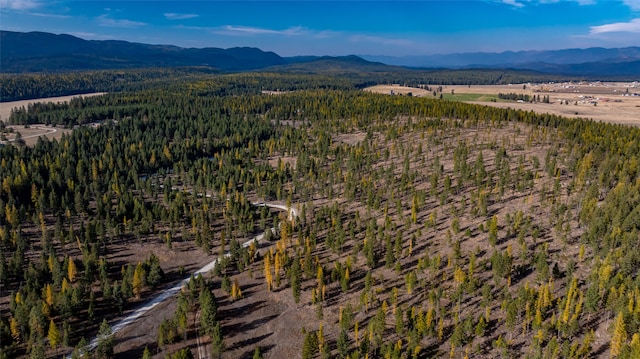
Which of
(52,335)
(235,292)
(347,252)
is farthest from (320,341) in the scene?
(52,335)

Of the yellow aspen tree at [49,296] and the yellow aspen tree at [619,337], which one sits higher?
the yellow aspen tree at [619,337]

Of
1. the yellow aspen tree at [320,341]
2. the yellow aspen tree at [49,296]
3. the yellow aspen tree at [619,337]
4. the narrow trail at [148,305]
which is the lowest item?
the narrow trail at [148,305]

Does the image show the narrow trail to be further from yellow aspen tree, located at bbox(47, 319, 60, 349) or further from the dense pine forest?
yellow aspen tree, located at bbox(47, 319, 60, 349)

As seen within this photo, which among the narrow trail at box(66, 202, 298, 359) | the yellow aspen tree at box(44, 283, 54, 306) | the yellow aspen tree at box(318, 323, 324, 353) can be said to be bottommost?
the narrow trail at box(66, 202, 298, 359)

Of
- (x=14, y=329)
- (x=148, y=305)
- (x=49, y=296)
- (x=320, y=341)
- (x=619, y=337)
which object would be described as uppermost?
(x=619, y=337)

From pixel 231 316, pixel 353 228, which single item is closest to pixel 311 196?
pixel 353 228

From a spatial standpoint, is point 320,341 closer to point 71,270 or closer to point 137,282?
point 137,282

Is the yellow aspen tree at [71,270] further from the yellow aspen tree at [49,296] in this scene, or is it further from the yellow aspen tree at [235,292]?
the yellow aspen tree at [235,292]

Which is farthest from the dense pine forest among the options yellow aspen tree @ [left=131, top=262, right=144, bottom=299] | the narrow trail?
the narrow trail

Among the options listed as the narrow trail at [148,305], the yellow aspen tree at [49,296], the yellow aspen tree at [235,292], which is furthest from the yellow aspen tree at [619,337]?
the yellow aspen tree at [49,296]
